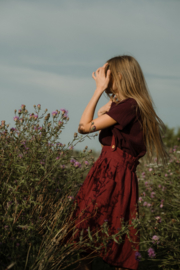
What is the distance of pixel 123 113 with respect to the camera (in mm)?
2264

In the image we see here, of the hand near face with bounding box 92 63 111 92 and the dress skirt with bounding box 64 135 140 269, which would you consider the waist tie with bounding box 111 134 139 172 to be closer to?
the dress skirt with bounding box 64 135 140 269

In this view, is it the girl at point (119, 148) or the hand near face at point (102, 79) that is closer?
the girl at point (119, 148)

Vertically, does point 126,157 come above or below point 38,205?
above

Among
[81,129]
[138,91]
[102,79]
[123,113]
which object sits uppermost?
[102,79]

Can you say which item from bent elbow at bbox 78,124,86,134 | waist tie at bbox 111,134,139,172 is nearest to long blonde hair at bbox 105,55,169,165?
waist tie at bbox 111,134,139,172

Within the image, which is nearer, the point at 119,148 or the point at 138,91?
the point at 119,148

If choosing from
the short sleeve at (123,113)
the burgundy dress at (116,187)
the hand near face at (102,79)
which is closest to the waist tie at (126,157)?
the burgundy dress at (116,187)

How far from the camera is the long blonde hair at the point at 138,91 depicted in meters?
2.41

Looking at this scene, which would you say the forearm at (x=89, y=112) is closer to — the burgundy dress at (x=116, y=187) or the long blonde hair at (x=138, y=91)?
the burgundy dress at (x=116, y=187)

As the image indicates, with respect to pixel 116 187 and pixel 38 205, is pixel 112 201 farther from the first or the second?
pixel 38 205

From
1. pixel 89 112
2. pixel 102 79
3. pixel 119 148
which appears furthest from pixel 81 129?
pixel 102 79

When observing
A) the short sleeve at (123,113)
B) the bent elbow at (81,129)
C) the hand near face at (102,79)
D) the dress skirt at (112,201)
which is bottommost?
the dress skirt at (112,201)

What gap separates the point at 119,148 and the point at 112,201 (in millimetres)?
419

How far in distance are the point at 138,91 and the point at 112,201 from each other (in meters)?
0.95
